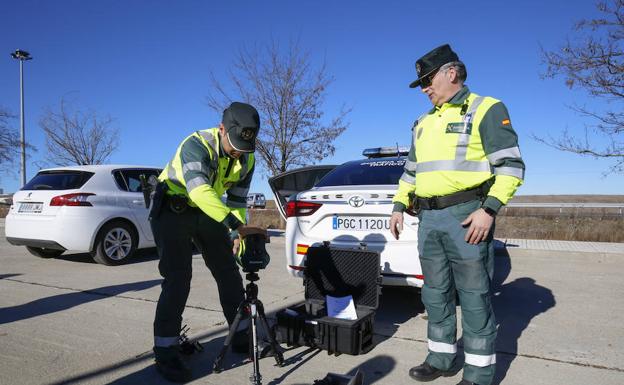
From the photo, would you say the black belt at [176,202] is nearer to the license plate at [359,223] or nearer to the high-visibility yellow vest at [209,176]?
the high-visibility yellow vest at [209,176]

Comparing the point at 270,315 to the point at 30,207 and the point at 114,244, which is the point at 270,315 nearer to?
the point at 114,244

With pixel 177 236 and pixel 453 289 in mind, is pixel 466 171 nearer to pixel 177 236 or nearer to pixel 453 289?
pixel 453 289

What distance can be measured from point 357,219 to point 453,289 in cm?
130

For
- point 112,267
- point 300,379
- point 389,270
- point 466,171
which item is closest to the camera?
point 466,171

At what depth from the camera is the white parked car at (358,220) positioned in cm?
384

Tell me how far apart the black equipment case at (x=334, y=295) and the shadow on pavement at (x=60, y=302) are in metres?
2.43

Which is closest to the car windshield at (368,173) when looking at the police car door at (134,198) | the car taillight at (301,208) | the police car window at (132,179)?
the car taillight at (301,208)

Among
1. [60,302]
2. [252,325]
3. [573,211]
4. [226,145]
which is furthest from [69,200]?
[573,211]

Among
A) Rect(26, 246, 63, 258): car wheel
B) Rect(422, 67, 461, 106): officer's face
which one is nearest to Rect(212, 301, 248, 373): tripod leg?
Rect(422, 67, 461, 106): officer's face

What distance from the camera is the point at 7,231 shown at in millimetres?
7102

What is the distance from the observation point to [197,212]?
10.1 ft

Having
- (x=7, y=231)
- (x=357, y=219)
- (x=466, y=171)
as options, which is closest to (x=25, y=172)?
(x=7, y=231)

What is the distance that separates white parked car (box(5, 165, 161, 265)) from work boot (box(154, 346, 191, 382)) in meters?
4.40

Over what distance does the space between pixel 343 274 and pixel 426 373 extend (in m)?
1.21
